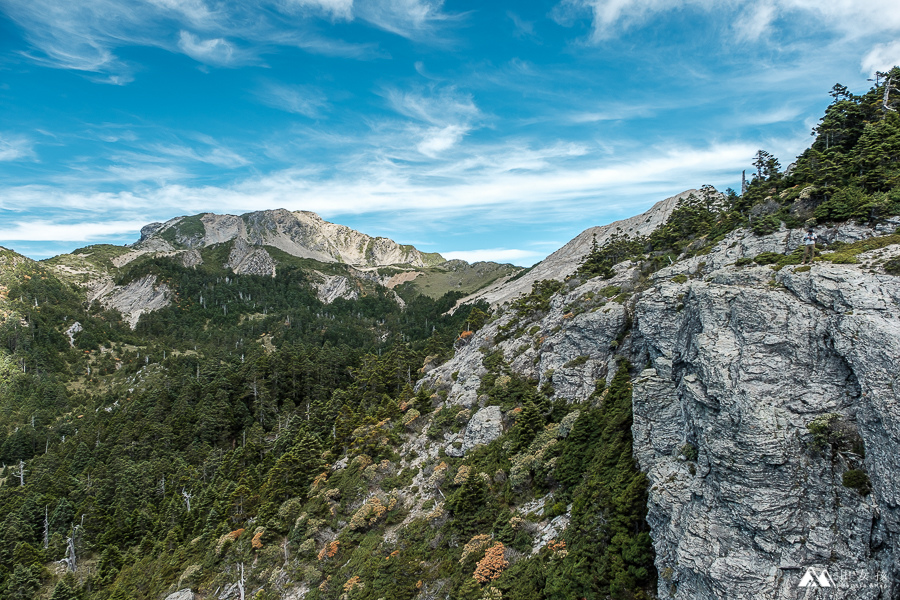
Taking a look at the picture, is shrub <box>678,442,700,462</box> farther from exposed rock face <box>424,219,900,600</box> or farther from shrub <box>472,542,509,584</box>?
shrub <box>472,542,509,584</box>

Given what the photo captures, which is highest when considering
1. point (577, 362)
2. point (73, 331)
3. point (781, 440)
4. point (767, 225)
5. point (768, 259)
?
point (767, 225)

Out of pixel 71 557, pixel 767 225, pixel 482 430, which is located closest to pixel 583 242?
pixel 767 225

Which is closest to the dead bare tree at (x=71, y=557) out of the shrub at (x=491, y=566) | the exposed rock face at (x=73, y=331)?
the shrub at (x=491, y=566)

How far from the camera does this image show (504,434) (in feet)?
167

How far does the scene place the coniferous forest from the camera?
3250 cm

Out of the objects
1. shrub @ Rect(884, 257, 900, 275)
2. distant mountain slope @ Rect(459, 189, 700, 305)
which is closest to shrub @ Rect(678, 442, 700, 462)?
shrub @ Rect(884, 257, 900, 275)

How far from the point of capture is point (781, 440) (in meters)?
18.3

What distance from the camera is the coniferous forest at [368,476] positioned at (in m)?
32.5

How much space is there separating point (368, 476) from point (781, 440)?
48.4 metres

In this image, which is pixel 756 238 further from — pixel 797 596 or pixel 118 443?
pixel 118 443

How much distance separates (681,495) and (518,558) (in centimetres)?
1615

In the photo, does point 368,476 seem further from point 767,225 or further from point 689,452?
point 767,225

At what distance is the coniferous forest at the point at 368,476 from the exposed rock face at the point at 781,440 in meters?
4.71

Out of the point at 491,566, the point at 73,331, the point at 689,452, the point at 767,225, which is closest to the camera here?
the point at 689,452
